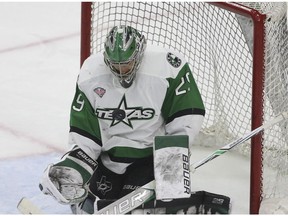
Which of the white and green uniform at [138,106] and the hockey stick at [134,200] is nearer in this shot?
the hockey stick at [134,200]

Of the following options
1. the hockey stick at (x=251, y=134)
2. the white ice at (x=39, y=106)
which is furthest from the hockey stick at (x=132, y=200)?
the white ice at (x=39, y=106)

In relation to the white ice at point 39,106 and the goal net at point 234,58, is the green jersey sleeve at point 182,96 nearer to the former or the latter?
the goal net at point 234,58

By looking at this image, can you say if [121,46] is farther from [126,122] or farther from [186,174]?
[186,174]

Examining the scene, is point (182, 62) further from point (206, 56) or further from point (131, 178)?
point (206, 56)

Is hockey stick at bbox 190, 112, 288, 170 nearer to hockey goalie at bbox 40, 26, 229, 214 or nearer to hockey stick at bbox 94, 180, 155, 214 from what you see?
hockey goalie at bbox 40, 26, 229, 214

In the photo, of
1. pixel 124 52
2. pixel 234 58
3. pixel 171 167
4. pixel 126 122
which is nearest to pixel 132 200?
pixel 171 167

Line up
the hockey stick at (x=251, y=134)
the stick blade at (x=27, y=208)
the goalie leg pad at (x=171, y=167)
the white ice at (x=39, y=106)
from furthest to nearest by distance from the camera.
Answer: the white ice at (x=39, y=106), the hockey stick at (x=251, y=134), the stick blade at (x=27, y=208), the goalie leg pad at (x=171, y=167)

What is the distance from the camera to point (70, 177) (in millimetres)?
2475

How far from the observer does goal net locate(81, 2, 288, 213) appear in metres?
2.62

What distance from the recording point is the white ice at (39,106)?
9.63 ft

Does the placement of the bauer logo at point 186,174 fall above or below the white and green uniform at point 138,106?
below

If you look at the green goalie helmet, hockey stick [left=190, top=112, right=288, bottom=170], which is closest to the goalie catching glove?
the green goalie helmet

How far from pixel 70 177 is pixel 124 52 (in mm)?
375

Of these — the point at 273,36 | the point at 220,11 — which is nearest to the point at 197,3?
the point at 220,11
